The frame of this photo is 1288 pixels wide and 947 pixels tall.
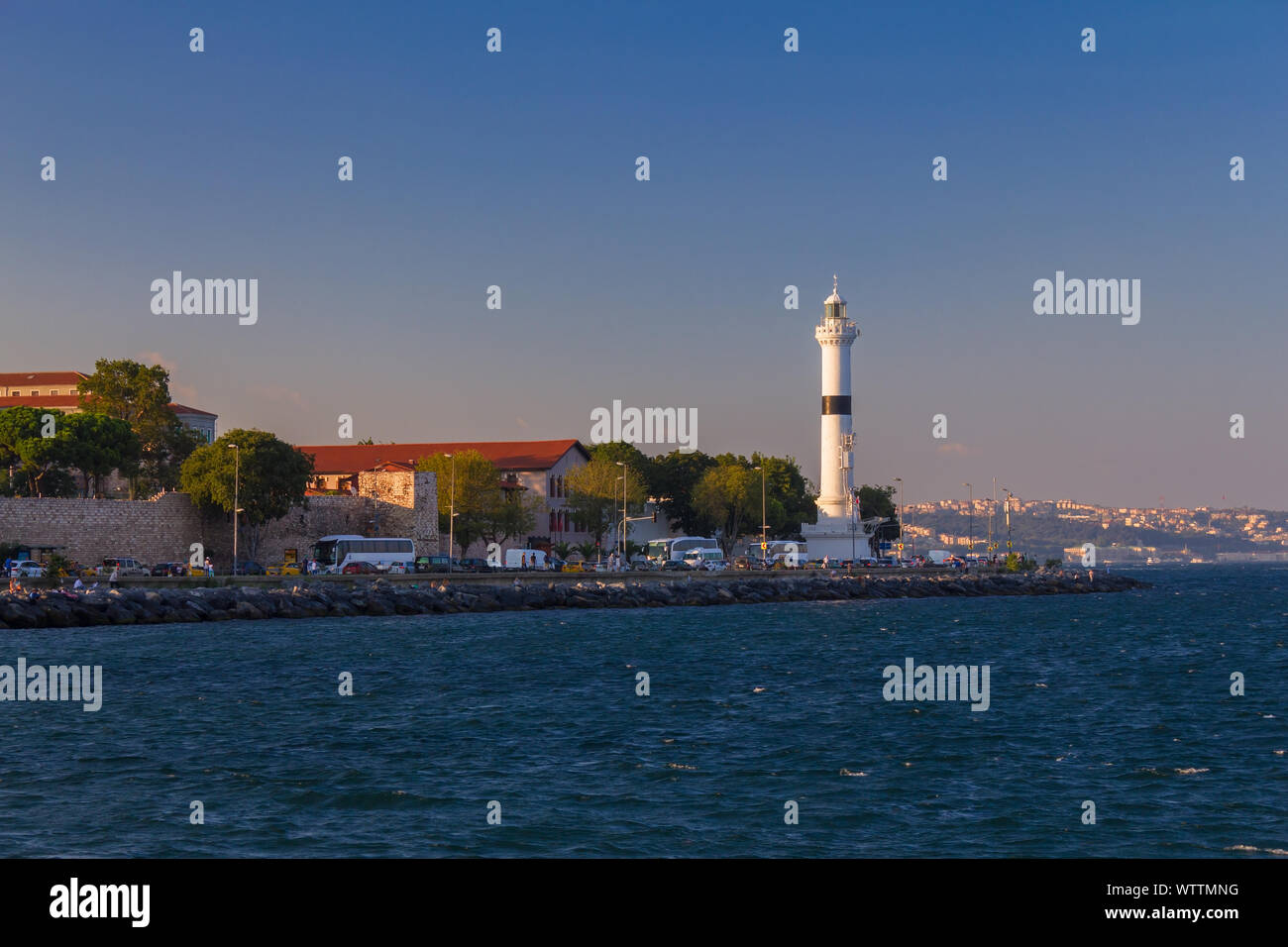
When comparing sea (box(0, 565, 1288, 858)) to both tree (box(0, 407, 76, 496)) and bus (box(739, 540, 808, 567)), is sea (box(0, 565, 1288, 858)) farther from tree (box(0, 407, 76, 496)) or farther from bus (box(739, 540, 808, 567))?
bus (box(739, 540, 808, 567))

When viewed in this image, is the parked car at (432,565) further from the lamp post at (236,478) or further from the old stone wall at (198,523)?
the lamp post at (236,478)

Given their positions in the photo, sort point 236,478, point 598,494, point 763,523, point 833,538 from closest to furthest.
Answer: point 236,478, point 598,494, point 763,523, point 833,538

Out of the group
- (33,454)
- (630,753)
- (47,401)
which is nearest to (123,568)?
(33,454)

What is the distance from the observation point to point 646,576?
88.6 metres

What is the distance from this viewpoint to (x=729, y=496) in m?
113

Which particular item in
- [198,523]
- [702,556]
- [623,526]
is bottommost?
[702,556]

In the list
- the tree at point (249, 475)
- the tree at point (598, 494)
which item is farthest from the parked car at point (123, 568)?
the tree at point (598, 494)

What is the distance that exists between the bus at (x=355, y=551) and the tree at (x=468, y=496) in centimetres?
955

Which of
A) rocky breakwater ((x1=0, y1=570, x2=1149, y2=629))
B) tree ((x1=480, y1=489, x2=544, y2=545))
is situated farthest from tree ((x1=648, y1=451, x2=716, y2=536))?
rocky breakwater ((x1=0, y1=570, x2=1149, y2=629))

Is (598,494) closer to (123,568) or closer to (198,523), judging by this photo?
(198,523)

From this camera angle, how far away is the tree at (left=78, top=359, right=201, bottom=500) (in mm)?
93688

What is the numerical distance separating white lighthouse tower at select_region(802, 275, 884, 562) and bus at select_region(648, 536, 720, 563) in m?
9.24

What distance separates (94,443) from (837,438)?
190 ft
